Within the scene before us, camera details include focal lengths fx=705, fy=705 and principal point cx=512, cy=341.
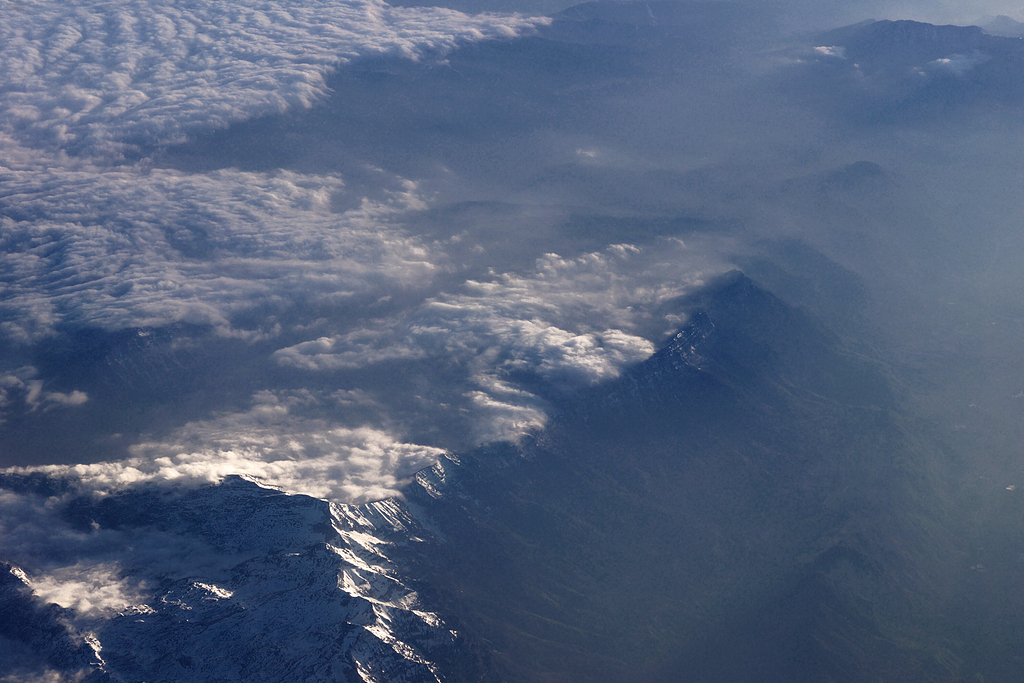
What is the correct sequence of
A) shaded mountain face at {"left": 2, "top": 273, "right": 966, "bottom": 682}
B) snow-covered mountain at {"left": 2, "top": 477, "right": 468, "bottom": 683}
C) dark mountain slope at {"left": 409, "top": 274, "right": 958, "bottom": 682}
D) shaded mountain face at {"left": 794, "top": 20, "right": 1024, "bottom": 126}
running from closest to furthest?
snow-covered mountain at {"left": 2, "top": 477, "right": 468, "bottom": 683} < shaded mountain face at {"left": 2, "top": 273, "right": 966, "bottom": 682} < dark mountain slope at {"left": 409, "top": 274, "right": 958, "bottom": 682} < shaded mountain face at {"left": 794, "top": 20, "right": 1024, "bottom": 126}

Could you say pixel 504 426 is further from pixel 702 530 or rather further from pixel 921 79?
pixel 921 79

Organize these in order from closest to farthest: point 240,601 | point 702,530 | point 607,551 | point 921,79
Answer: point 240,601
point 607,551
point 702,530
point 921,79

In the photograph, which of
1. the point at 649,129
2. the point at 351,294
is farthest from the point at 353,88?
the point at 351,294

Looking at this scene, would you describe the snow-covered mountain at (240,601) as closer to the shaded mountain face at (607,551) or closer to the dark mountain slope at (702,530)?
the shaded mountain face at (607,551)

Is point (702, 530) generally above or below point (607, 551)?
above

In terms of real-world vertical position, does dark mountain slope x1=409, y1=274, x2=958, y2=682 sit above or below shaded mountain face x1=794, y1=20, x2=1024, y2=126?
below

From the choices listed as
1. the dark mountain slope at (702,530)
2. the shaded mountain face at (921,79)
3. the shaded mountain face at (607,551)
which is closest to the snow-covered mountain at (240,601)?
the shaded mountain face at (607,551)

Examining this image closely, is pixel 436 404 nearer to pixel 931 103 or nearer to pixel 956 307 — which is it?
pixel 956 307

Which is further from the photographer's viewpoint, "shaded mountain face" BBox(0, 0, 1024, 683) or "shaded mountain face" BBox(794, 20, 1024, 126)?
"shaded mountain face" BBox(794, 20, 1024, 126)

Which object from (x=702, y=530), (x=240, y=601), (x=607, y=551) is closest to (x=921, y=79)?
(x=702, y=530)

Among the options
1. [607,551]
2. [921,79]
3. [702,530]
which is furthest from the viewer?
[921,79]

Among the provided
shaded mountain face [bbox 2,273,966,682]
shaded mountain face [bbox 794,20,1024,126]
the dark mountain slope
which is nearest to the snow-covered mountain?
shaded mountain face [bbox 2,273,966,682]

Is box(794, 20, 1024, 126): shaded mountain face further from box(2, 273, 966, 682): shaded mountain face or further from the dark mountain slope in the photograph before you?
the dark mountain slope
